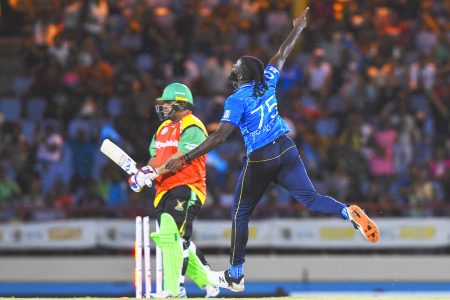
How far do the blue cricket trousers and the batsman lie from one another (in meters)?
0.88

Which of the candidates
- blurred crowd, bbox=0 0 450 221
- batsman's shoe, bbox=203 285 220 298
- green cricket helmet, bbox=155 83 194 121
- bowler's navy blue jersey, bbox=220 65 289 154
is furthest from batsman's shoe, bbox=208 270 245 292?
blurred crowd, bbox=0 0 450 221

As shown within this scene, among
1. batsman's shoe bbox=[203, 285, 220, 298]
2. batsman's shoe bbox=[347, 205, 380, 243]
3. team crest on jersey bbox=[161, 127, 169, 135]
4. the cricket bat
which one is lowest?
batsman's shoe bbox=[203, 285, 220, 298]

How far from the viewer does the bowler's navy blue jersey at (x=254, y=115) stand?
11211 mm

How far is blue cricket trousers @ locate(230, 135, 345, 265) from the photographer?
11.3 m

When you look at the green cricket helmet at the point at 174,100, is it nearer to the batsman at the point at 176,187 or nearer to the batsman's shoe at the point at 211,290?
the batsman at the point at 176,187

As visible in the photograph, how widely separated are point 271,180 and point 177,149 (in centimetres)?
136

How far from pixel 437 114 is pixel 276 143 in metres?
10.1

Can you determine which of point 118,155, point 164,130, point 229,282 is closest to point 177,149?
point 164,130

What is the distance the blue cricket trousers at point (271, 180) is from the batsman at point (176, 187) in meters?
0.88

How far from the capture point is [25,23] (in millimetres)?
23891

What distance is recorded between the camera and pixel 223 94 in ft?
68.6

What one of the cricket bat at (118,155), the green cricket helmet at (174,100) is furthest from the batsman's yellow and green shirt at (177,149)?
the cricket bat at (118,155)

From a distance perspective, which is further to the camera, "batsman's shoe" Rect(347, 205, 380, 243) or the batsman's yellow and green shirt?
the batsman's yellow and green shirt

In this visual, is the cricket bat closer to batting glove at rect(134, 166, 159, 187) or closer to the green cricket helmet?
batting glove at rect(134, 166, 159, 187)
